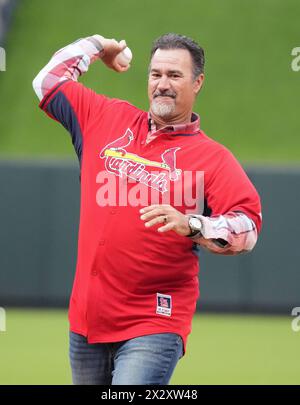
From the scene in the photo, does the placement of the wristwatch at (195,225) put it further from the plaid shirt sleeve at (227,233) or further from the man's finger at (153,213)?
the man's finger at (153,213)

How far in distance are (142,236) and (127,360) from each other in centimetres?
60

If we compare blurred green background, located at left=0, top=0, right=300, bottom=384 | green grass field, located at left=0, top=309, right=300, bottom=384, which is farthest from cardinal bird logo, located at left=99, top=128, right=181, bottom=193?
blurred green background, located at left=0, top=0, right=300, bottom=384

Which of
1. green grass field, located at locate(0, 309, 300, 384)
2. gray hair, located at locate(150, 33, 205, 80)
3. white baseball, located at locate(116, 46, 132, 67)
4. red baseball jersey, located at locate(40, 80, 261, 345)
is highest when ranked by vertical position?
gray hair, located at locate(150, 33, 205, 80)

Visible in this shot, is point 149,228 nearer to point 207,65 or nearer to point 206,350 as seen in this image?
point 206,350

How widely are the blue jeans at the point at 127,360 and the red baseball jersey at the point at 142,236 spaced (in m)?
0.05

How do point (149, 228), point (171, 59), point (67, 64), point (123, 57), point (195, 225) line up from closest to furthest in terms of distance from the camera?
point (195, 225) < point (149, 228) < point (171, 59) < point (67, 64) < point (123, 57)

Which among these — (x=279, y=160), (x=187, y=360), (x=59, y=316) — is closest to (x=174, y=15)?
(x=279, y=160)

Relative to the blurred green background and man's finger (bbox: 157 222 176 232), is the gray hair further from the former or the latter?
the blurred green background

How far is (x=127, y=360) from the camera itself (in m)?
4.82

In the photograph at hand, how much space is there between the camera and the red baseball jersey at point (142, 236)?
4.97 metres

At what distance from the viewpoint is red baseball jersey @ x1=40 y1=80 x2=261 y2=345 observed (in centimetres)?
497

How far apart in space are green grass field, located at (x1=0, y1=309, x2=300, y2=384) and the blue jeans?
3703 mm

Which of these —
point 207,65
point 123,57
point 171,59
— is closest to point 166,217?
point 171,59
